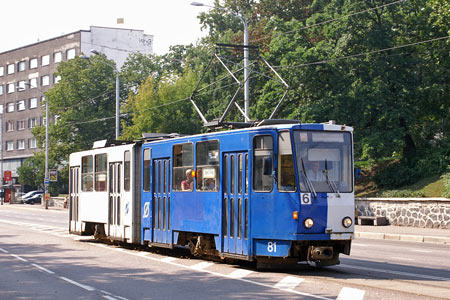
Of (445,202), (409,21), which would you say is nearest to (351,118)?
(409,21)

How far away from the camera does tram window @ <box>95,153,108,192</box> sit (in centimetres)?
2183

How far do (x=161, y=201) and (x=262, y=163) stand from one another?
470 cm

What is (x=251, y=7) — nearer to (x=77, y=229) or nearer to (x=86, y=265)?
(x=77, y=229)

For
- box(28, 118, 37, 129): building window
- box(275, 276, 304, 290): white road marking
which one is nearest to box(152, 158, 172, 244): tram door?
box(275, 276, 304, 290): white road marking

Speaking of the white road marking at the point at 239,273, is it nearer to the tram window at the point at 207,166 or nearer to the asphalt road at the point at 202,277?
the asphalt road at the point at 202,277

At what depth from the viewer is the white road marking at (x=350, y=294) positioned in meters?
10.4

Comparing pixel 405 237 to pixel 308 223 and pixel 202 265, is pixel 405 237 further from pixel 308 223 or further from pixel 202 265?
pixel 308 223

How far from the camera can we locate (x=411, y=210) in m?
29.9

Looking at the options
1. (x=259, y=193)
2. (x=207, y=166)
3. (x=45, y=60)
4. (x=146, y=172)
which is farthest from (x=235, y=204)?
(x=45, y=60)

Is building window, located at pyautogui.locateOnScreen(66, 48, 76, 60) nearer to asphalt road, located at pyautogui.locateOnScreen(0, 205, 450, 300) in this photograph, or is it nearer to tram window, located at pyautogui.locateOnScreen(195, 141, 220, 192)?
asphalt road, located at pyautogui.locateOnScreen(0, 205, 450, 300)

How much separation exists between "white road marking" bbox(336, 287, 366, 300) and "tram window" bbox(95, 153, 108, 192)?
472 inches

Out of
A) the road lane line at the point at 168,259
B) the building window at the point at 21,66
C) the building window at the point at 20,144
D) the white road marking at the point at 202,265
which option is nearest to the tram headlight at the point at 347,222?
the white road marking at the point at 202,265

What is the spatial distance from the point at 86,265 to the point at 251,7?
46157 mm

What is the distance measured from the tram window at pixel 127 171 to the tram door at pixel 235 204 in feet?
17.7
